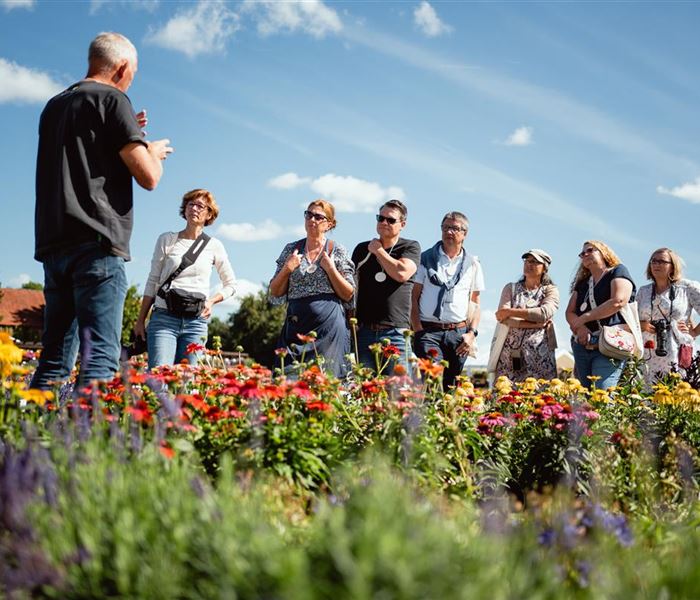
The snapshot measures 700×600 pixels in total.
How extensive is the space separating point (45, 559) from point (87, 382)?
1961mm

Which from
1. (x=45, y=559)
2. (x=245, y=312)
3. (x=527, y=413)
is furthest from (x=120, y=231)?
(x=245, y=312)

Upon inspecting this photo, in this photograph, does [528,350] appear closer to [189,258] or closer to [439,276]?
[439,276]

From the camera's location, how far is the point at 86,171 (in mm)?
3945

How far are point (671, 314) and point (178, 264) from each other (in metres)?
5.27

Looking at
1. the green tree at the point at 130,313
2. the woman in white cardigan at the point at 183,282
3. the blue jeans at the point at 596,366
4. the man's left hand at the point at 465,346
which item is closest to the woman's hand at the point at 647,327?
the blue jeans at the point at 596,366

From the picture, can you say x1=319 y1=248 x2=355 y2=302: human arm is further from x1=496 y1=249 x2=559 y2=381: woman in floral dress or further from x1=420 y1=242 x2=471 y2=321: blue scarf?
x1=496 y1=249 x2=559 y2=381: woman in floral dress

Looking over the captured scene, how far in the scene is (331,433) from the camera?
13.9 feet

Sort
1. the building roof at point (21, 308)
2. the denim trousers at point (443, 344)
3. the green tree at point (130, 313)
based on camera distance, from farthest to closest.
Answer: the building roof at point (21, 308)
the green tree at point (130, 313)
the denim trousers at point (443, 344)

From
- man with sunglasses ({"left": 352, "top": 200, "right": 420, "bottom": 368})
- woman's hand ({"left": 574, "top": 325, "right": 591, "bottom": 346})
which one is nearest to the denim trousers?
man with sunglasses ({"left": 352, "top": 200, "right": 420, "bottom": 368})

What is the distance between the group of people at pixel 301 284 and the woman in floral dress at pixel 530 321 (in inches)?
0.5

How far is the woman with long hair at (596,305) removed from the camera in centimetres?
720

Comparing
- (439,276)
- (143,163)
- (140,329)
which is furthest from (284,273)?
(143,163)

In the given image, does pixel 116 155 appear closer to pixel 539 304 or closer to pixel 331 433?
pixel 331 433

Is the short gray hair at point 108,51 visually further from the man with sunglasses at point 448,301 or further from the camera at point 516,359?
the camera at point 516,359
